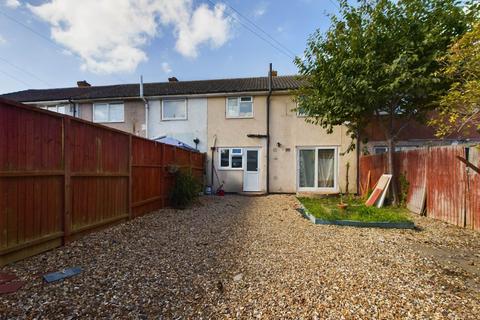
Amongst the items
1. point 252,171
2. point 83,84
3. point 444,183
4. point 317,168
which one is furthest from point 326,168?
point 83,84

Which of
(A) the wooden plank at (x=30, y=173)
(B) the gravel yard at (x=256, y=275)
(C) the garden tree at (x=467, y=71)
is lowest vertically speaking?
(B) the gravel yard at (x=256, y=275)

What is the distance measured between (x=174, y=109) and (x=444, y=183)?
11692 millimetres

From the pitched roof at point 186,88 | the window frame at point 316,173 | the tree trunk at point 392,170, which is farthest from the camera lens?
the pitched roof at point 186,88

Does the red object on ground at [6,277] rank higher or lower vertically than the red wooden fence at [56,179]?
lower

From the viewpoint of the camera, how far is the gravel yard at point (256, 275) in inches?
90.1

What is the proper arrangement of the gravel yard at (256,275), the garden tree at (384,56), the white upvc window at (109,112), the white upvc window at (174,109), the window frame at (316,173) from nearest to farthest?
the gravel yard at (256,275) < the garden tree at (384,56) < the window frame at (316,173) < the white upvc window at (174,109) < the white upvc window at (109,112)

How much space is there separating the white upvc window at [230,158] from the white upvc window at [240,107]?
179 cm

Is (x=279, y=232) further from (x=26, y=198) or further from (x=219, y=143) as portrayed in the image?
(x=219, y=143)

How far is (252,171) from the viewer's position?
→ 12562 millimetres

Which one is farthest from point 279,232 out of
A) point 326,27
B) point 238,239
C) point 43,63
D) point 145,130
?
point 43,63

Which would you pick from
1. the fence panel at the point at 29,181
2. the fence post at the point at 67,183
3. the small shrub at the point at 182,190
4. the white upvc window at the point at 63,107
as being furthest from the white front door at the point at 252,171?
the white upvc window at the point at 63,107

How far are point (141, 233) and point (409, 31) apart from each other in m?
8.93

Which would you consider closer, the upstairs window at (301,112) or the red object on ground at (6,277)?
the red object on ground at (6,277)

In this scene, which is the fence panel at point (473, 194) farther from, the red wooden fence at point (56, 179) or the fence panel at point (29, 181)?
the fence panel at point (29, 181)
